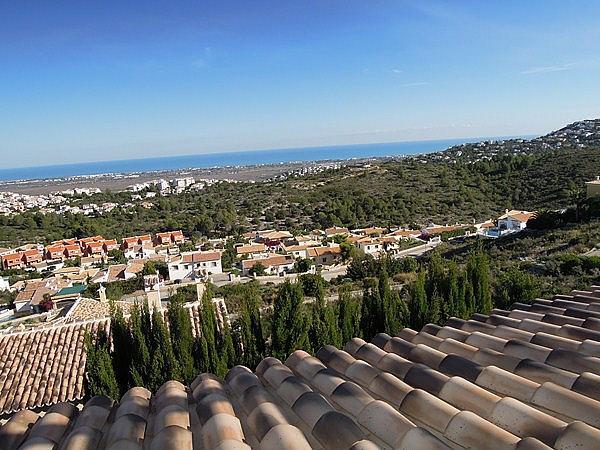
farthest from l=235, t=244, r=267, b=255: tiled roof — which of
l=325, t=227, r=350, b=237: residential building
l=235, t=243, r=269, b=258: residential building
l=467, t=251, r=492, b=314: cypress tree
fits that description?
l=467, t=251, r=492, b=314: cypress tree

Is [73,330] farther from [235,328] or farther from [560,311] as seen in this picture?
[560,311]

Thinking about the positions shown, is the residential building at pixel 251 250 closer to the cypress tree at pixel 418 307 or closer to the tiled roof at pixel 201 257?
the tiled roof at pixel 201 257

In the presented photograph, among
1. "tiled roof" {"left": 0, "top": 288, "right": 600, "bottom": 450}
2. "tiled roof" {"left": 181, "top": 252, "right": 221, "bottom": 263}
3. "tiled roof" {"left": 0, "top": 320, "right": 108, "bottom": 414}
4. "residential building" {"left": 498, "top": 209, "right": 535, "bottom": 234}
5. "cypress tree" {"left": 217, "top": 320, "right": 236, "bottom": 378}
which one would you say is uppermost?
"tiled roof" {"left": 0, "top": 288, "right": 600, "bottom": 450}

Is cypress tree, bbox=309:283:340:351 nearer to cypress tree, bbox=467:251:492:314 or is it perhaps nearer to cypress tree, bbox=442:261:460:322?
cypress tree, bbox=442:261:460:322

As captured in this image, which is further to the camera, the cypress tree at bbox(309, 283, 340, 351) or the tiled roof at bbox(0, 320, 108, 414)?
the cypress tree at bbox(309, 283, 340, 351)

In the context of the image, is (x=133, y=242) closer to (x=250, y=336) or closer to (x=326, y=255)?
(x=326, y=255)

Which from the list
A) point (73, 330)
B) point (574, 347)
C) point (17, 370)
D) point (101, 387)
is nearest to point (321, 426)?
point (574, 347)

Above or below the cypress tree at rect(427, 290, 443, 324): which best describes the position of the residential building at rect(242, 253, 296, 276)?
below
